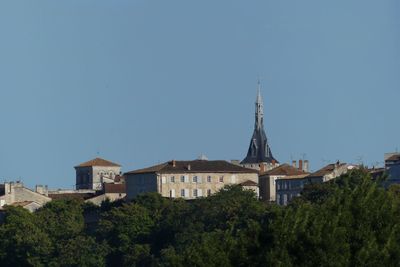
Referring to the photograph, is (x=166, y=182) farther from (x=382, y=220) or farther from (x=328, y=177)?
(x=382, y=220)

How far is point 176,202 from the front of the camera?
13075cm

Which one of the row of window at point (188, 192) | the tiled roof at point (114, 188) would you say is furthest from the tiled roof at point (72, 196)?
the row of window at point (188, 192)

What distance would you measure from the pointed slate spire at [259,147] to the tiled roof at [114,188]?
25.8m

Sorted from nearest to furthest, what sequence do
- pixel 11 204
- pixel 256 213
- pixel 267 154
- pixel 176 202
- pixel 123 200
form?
1. pixel 256 213
2. pixel 176 202
3. pixel 123 200
4. pixel 11 204
5. pixel 267 154

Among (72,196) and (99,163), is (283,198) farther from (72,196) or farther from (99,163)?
(99,163)

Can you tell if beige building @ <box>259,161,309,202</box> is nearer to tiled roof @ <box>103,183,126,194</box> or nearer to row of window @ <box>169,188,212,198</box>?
row of window @ <box>169,188,212,198</box>

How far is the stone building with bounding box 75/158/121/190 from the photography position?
564 ft

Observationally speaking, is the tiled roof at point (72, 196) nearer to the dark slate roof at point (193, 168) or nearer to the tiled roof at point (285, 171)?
the dark slate roof at point (193, 168)

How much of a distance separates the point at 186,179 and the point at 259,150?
112 ft

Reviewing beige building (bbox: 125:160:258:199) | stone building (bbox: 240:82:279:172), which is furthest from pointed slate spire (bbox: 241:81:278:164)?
beige building (bbox: 125:160:258:199)

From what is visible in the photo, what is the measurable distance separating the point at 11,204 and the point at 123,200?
1181 centimetres

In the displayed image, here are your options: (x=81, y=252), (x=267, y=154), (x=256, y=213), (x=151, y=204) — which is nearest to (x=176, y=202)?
(x=151, y=204)

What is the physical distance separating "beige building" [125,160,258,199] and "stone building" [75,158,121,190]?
2183 centimetres

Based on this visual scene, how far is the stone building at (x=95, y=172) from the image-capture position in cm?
17188
